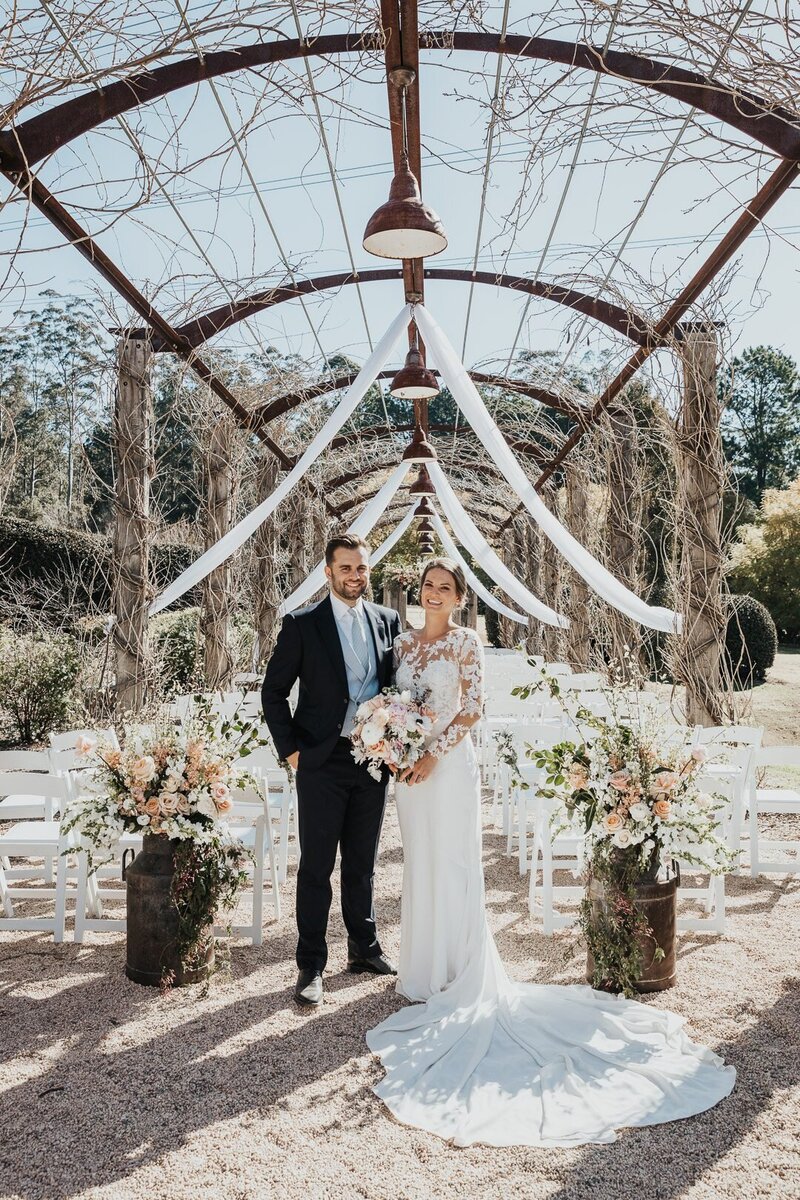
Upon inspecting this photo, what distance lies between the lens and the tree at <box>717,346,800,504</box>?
36.2 meters

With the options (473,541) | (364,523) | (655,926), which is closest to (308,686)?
(655,926)

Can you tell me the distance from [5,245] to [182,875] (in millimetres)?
2483

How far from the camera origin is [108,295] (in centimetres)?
624

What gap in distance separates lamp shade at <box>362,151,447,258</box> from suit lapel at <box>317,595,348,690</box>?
147 centimetres

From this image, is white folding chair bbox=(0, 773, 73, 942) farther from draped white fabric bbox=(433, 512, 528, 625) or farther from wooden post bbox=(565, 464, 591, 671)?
draped white fabric bbox=(433, 512, 528, 625)

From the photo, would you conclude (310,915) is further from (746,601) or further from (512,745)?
(746,601)

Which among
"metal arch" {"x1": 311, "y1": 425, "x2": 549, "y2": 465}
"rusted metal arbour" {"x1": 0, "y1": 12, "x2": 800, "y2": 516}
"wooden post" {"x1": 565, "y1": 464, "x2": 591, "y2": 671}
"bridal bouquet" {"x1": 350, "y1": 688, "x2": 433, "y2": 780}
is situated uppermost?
"metal arch" {"x1": 311, "y1": 425, "x2": 549, "y2": 465}

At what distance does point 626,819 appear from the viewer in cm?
350

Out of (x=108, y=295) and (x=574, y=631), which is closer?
(x=108, y=295)

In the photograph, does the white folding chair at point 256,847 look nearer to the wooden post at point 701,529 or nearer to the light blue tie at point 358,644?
the light blue tie at point 358,644

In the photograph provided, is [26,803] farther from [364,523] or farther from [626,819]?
[364,523]

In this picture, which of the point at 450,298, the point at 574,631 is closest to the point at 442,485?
the point at 450,298

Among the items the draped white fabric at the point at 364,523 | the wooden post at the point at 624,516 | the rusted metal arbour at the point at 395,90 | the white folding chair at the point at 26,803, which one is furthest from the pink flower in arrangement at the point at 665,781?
the draped white fabric at the point at 364,523

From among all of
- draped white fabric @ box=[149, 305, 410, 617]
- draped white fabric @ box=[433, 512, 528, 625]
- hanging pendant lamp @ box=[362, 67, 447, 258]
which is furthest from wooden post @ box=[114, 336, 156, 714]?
draped white fabric @ box=[433, 512, 528, 625]
